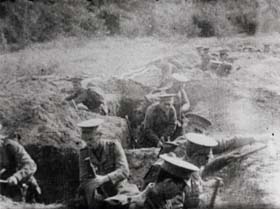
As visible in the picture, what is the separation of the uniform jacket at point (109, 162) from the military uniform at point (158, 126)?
0.29 meters

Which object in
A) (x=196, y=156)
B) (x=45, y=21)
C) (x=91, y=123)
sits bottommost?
(x=196, y=156)

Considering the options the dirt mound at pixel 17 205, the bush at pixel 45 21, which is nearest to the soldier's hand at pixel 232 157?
the dirt mound at pixel 17 205

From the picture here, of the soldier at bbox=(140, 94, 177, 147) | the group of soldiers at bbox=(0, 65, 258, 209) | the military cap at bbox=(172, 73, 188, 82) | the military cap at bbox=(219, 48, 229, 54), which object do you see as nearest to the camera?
the group of soldiers at bbox=(0, 65, 258, 209)

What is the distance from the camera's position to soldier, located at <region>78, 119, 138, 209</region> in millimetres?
5312

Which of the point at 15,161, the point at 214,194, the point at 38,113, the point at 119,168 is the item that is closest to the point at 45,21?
the point at 38,113

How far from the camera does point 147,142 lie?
5.55 meters

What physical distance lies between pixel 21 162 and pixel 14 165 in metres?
0.09

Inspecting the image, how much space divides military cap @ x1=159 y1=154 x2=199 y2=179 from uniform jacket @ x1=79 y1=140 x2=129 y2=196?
0.43 m

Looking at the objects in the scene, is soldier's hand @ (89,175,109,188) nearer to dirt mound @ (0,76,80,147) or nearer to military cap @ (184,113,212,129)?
dirt mound @ (0,76,80,147)

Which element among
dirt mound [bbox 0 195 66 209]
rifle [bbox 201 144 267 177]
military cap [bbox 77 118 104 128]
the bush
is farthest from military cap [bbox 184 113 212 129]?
dirt mound [bbox 0 195 66 209]

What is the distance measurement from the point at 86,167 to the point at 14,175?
2.05ft

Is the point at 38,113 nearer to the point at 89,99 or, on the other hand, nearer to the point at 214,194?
the point at 89,99

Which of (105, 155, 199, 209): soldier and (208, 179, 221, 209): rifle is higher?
(105, 155, 199, 209): soldier

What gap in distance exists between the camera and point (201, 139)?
5.30 m
